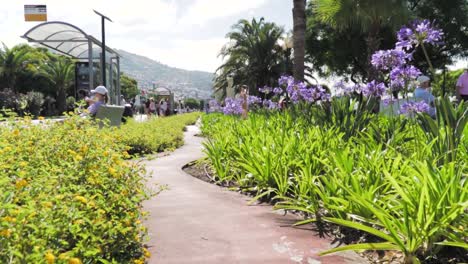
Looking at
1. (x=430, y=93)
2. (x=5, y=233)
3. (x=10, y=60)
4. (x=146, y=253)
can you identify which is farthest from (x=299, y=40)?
(x=10, y=60)

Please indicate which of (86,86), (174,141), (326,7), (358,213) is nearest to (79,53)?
(86,86)

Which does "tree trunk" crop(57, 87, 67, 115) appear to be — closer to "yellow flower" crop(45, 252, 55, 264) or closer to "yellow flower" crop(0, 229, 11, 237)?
"yellow flower" crop(0, 229, 11, 237)

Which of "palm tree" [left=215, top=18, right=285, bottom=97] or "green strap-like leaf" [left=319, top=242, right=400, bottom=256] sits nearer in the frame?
"green strap-like leaf" [left=319, top=242, right=400, bottom=256]

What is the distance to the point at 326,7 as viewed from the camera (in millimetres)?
14836

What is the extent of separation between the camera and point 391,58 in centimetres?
459

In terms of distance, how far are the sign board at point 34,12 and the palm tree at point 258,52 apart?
60.8 feet

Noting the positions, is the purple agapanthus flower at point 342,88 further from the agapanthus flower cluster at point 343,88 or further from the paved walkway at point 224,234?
the paved walkway at point 224,234

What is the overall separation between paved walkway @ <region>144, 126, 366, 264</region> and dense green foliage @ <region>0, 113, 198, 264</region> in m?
0.23

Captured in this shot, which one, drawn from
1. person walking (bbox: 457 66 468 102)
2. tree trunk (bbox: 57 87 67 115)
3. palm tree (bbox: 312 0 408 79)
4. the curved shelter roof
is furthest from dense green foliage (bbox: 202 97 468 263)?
tree trunk (bbox: 57 87 67 115)

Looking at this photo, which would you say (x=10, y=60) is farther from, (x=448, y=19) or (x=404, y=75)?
(x=404, y=75)

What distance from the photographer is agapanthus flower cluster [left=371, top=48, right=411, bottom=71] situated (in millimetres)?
4523

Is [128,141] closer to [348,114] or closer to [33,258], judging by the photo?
[348,114]

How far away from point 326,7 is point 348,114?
9462 mm

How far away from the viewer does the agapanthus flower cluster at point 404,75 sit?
14.8 feet
